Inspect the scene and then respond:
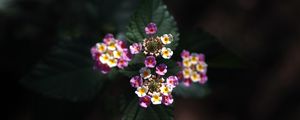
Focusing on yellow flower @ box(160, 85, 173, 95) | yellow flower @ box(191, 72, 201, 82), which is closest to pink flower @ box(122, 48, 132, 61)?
yellow flower @ box(160, 85, 173, 95)

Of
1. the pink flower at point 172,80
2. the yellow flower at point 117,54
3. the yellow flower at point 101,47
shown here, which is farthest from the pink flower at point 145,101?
the yellow flower at point 101,47

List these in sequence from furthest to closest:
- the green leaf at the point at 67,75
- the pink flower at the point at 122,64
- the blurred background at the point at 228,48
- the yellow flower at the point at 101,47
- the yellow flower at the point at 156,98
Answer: the blurred background at the point at 228,48, the green leaf at the point at 67,75, the yellow flower at the point at 101,47, the pink flower at the point at 122,64, the yellow flower at the point at 156,98

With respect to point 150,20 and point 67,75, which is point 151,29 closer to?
point 150,20

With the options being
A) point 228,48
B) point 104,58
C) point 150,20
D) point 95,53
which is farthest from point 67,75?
point 228,48

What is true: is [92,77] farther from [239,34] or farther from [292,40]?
[292,40]

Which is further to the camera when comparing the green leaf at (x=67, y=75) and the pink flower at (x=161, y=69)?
the green leaf at (x=67, y=75)

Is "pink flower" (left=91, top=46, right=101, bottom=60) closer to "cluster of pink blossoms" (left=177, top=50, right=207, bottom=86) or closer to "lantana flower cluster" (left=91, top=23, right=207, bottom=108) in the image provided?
"lantana flower cluster" (left=91, top=23, right=207, bottom=108)

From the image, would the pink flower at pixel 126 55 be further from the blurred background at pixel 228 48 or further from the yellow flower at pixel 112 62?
the blurred background at pixel 228 48
